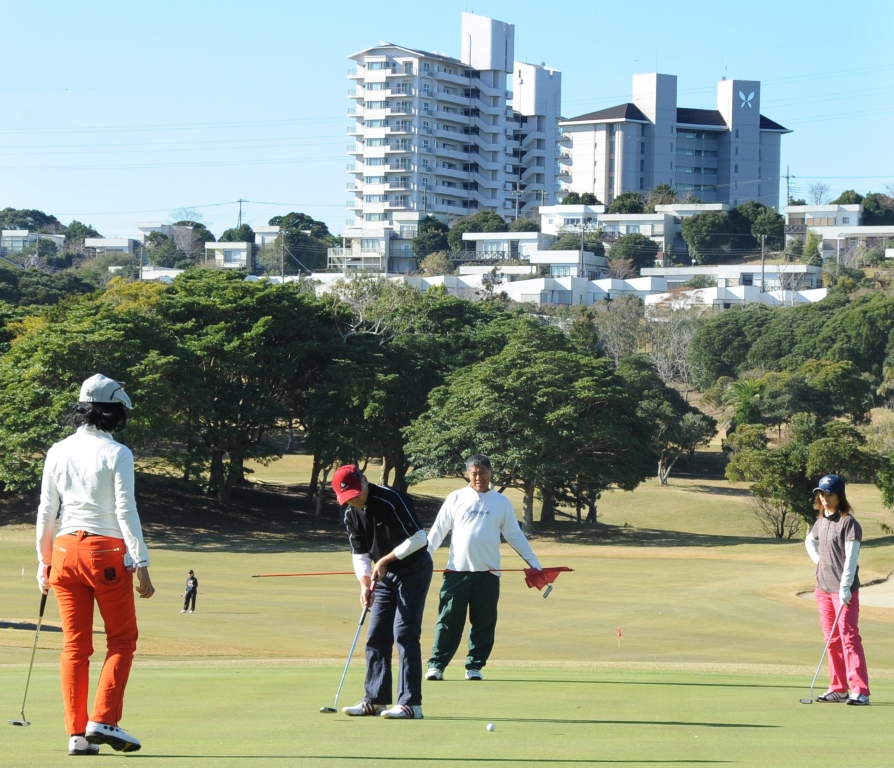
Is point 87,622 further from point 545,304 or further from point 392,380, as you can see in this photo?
point 545,304

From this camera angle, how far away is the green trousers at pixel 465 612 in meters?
10.1

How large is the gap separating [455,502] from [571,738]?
3.30 meters

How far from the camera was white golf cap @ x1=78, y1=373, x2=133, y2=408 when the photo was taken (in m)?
6.53

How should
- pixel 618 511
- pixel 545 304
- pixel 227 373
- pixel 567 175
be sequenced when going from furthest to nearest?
pixel 567 175
pixel 545 304
pixel 618 511
pixel 227 373

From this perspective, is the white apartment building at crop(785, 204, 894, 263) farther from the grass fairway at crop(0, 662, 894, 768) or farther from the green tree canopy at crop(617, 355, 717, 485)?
the grass fairway at crop(0, 662, 894, 768)

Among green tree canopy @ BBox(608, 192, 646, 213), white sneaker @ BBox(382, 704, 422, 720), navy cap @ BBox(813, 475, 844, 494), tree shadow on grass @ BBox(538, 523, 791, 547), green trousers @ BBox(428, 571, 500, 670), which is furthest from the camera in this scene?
green tree canopy @ BBox(608, 192, 646, 213)

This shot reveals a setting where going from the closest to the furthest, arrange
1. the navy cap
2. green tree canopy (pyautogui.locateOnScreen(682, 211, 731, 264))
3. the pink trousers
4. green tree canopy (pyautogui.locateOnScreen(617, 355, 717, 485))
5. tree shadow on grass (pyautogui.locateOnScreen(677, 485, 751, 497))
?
the pink trousers
the navy cap
tree shadow on grass (pyautogui.locateOnScreen(677, 485, 751, 497))
green tree canopy (pyautogui.locateOnScreen(617, 355, 717, 485))
green tree canopy (pyautogui.locateOnScreen(682, 211, 731, 264))

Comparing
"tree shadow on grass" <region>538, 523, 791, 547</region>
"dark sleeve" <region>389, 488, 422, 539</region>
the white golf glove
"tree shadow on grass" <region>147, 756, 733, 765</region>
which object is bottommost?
"tree shadow on grass" <region>538, 523, 791, 547</region>

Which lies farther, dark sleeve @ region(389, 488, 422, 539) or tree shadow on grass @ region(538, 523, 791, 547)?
tree shadow on grass @ region(538, 523, 791, 547)

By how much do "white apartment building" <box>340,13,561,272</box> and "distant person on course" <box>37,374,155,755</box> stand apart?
152260mm

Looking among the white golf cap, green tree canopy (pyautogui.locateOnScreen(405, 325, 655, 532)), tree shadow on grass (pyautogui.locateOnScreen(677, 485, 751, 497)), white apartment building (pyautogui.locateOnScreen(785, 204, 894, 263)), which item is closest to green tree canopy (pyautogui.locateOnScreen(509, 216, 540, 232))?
white apartment building (pyautogui.locateOnScreen(785, 204, 894, 263))

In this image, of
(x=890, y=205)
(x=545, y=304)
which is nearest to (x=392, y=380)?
(x=545, y=304)

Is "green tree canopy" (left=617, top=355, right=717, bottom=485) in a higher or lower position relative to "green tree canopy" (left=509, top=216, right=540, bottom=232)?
lower

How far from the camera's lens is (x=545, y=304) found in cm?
12012
